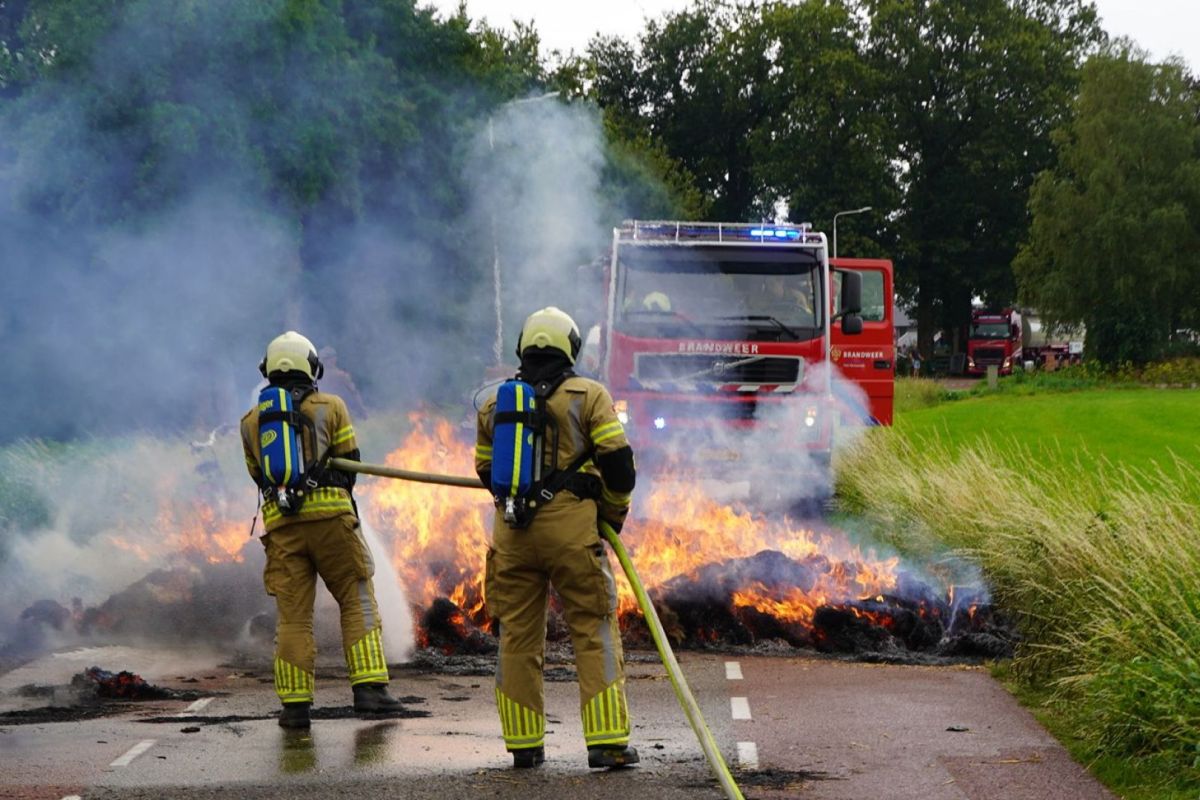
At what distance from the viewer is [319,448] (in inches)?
349

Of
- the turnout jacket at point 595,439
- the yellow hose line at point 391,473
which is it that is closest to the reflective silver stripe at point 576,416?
the turnout jacket at point 595,439

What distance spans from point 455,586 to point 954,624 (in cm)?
322

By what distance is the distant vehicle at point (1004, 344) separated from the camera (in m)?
62.5

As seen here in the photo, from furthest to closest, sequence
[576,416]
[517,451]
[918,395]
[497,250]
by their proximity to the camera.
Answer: [918,395], [497,250], [576,416], [517,451]

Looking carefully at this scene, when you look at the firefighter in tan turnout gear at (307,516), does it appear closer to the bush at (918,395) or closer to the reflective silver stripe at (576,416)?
the reflective silver stripe at (576,416)

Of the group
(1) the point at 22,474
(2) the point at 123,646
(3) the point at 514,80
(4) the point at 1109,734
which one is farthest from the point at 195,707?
(3) the point at 514,80

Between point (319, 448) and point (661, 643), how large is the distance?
2283 millimetres

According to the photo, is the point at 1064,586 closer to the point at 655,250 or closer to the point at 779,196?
the point at 655,250

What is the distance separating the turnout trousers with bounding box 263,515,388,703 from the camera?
8781mm

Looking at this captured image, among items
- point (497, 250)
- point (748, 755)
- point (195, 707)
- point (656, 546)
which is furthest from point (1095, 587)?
point (497, 250)

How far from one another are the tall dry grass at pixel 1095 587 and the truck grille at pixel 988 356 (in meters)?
48.7

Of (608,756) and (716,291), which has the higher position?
(716,291)

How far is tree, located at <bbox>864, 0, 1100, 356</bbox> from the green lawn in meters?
25.1

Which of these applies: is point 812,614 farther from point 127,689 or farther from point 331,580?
point 127,689
